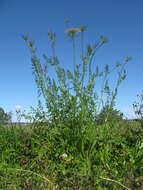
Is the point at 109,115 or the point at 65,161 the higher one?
the point at 109,115

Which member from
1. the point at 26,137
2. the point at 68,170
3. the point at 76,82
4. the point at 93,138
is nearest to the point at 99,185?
the point at 68,170

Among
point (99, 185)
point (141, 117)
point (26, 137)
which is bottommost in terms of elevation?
point (99, 185)

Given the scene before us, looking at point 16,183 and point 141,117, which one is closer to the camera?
point 16,183

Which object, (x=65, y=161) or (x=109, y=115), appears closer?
(x=65, y=161)

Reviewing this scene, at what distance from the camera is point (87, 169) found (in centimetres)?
263

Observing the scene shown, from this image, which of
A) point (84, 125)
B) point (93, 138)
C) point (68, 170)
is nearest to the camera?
point (68, 170)

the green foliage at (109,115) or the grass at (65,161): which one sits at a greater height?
the green foliage at (109,115)

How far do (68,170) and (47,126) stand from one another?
2.88 feet

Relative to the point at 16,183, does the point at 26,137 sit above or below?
above

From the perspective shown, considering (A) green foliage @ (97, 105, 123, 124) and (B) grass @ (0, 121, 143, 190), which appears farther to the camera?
(A) green foliage @ (97, 105, 123, 124)

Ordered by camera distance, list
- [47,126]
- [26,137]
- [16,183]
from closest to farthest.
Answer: [16,183], [47,126], [26,137]

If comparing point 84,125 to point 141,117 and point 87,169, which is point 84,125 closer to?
point 87,169

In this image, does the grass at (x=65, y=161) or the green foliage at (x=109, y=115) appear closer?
the grass at (x=65, y=161)

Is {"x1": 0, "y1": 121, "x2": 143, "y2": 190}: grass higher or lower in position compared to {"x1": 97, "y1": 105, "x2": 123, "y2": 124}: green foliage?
lower
